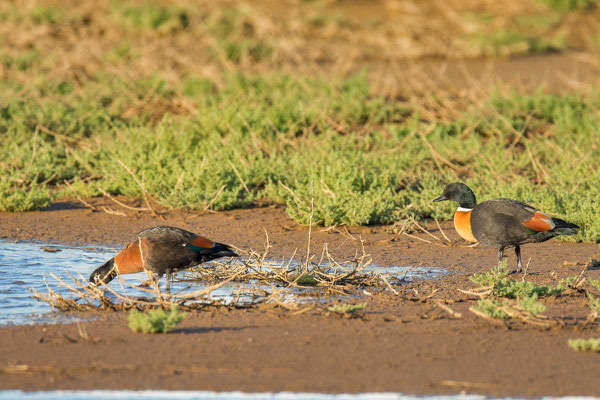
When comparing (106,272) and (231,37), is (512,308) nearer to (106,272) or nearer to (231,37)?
(106,272)

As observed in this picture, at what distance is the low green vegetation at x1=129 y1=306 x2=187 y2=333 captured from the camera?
532 centimetres

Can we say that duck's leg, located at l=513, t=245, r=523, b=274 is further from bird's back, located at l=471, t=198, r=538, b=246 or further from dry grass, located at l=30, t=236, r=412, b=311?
dry grass, located at l=30, t=236, r=412, b=311

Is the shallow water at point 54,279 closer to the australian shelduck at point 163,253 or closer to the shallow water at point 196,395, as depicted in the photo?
the australian shelduck at point 163,253

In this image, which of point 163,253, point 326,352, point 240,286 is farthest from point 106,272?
point 326,352

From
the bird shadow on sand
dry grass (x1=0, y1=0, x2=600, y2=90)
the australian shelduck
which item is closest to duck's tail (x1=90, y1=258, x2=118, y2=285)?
the australian shelduck

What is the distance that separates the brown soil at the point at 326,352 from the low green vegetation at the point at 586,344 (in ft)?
0.14

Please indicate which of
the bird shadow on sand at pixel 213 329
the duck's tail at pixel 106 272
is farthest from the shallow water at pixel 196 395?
the duck's tail at pixel 106 272

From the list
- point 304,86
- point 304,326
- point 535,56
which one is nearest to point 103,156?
point 304,86

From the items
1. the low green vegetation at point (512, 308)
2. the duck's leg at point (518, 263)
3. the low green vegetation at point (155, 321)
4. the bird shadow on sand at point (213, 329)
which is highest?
the low green vegetation at point (155, 321)

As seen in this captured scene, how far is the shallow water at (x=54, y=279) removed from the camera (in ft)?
19.8

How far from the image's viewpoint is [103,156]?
423 inches

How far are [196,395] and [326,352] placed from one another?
926 mm

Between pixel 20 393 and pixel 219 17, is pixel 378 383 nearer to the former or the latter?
pixel 20 393

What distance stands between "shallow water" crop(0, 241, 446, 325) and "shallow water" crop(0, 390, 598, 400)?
4.44 ft
